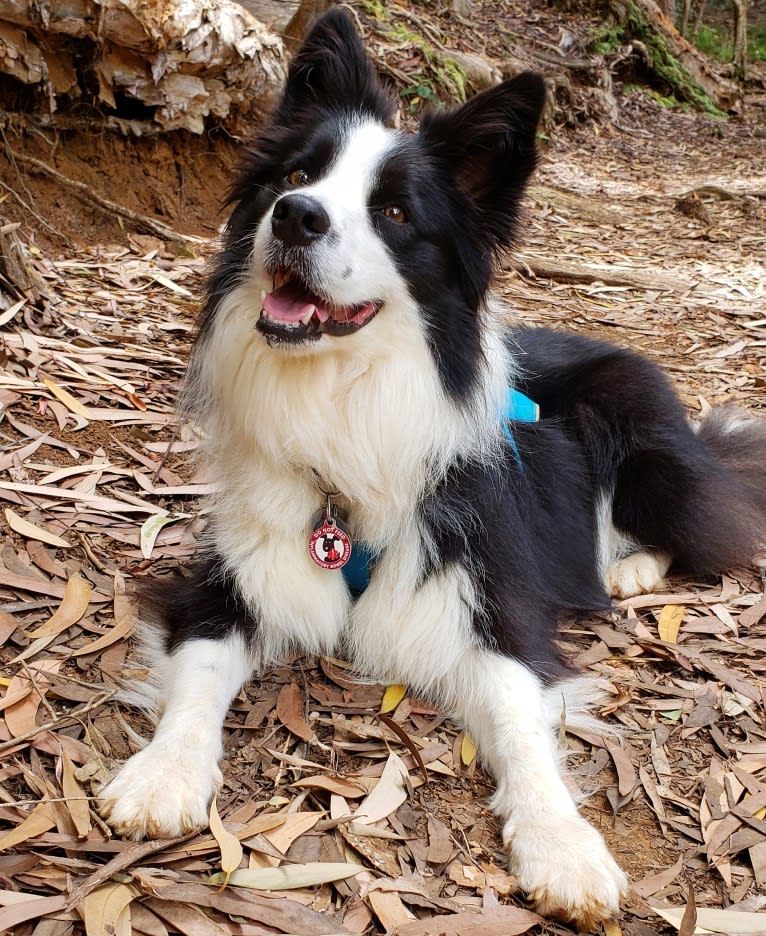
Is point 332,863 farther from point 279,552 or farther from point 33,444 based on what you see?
point 33,444

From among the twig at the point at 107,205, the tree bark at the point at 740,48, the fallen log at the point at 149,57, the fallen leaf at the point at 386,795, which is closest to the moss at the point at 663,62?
the tree bark at the point at 740,48

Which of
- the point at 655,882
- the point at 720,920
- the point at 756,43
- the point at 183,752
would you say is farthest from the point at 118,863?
the point at 756,43

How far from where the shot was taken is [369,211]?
278 cm

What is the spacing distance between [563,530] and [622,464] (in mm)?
562

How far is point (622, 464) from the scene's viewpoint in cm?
398

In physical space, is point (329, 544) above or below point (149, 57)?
below

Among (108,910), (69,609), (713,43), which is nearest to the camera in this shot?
(108,910)

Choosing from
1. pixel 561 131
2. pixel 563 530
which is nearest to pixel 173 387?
pixel 563 530

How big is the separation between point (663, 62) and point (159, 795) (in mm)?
19826

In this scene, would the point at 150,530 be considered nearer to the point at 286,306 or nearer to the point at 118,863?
the point at 286,306

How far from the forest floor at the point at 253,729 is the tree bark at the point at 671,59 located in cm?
1499

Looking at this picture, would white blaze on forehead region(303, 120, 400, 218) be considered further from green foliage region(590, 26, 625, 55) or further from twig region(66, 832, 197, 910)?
green foliage region(590, 26, 625, 55)

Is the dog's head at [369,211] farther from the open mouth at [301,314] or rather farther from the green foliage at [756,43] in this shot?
the green foliage at [756,43]

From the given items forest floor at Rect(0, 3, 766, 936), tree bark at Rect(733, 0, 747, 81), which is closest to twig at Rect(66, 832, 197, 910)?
forest floor at Rect(0, 3, 766, 936)
